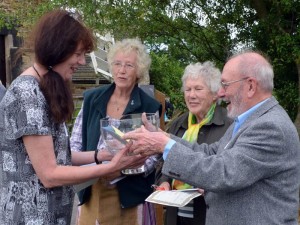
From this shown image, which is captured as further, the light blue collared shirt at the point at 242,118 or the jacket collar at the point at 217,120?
the jacket collar at the point at 217,120

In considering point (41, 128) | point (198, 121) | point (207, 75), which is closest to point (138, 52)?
point (207, 75)

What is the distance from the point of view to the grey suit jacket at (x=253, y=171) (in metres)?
2.33

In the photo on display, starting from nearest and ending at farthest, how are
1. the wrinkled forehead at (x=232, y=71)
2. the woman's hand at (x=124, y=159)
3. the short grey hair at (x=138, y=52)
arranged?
the wrinkled forehead at (x=232, y=71), the woman's hand at (x=124, y=159), the short grey hair at (x=138, y=52)

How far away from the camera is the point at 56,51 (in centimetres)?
251

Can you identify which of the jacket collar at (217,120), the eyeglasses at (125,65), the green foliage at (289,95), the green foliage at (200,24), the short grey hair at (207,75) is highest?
the green foliage at (200,24)

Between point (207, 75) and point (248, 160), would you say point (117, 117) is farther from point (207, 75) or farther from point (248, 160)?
point (248, 160)

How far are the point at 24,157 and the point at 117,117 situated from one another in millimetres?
1194

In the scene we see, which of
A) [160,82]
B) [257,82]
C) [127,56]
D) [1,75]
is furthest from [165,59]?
[1,75]

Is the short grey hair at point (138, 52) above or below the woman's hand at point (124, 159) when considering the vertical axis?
above

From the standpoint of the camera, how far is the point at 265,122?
2379 mm

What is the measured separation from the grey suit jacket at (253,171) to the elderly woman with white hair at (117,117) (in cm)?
108

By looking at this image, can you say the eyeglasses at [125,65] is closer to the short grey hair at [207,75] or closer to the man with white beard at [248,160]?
the short grey hair at [207,75]

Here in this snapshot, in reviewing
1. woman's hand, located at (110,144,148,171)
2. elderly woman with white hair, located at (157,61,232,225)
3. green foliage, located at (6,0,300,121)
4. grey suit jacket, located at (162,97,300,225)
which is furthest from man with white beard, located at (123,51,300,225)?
green foliage, located at (6,0,300,121)

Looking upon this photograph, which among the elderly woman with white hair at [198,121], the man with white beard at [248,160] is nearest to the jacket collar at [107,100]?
the elderly woman with white hair at [198,121]
